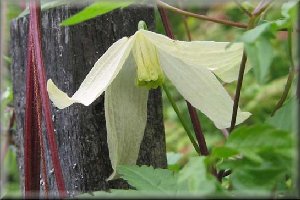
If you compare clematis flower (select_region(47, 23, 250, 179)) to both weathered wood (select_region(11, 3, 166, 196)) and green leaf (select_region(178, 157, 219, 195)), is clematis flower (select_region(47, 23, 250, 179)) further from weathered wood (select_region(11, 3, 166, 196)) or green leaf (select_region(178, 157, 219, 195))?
green leaf (select_region(178, 157, 219, 195))

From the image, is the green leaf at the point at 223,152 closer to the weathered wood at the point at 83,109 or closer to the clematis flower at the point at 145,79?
the clematis flower at the point at 145,79

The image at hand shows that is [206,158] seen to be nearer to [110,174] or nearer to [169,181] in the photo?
[169,181]

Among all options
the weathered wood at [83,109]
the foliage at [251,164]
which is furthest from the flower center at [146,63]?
the foliage at [251,164]

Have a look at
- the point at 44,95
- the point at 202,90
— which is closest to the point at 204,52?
the point at 202,90

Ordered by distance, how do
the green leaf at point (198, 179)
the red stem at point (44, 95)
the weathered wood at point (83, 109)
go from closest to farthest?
the green leaf at point (198, 179) < the red stem at point (44, 95) < the weathered wood at point (83, 109)

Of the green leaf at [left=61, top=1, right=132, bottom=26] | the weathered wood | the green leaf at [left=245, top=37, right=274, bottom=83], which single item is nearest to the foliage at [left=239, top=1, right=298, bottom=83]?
the green leaf at [left=245, top=37, right=274, bottom=83]

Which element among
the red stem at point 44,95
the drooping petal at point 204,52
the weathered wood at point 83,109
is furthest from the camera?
the weathered wood at point 83,109

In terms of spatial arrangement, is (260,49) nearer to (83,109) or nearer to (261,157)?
(261,157)
